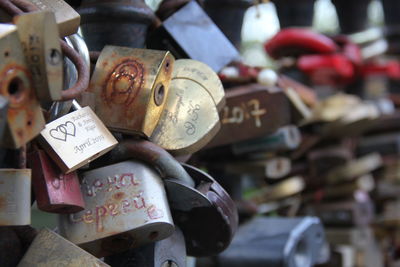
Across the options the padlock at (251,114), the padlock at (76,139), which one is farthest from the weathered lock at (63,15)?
the padlock at (251,114)

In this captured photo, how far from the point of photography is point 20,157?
665 mm

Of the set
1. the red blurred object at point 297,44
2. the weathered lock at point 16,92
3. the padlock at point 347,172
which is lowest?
the padlock at point 347,172

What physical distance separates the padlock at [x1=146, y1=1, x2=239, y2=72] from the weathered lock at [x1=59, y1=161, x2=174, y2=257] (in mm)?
255

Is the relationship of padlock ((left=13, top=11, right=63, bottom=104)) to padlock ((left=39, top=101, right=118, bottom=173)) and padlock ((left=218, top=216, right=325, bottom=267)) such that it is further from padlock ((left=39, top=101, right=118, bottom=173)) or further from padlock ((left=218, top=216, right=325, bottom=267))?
padlock ((left=218, top=216, right=325, bottom=267))

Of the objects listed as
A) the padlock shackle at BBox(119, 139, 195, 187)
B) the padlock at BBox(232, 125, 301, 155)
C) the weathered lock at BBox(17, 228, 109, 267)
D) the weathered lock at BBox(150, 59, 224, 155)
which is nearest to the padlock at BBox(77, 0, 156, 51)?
the weathered lock at BBox(150, 59, 224, 155)

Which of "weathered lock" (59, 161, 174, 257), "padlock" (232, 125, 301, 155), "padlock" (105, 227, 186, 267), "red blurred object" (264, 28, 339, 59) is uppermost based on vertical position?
"weathered lock" (59, 161, 174, 257)

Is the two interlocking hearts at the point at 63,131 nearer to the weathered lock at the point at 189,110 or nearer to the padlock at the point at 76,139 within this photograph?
the padlock at the point at 76,139

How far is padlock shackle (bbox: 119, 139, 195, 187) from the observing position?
763mm

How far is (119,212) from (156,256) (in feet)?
0.24

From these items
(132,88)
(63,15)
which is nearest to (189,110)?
(132,88)

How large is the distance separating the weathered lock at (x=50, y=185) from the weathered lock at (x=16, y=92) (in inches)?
3.1

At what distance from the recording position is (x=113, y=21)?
2.90ft

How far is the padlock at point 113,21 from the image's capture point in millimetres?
877

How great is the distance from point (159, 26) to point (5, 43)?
41 centimetres
